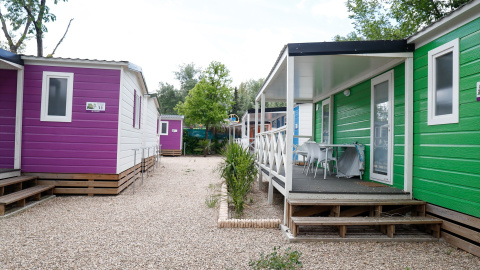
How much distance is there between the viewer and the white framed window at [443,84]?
3.20 meters

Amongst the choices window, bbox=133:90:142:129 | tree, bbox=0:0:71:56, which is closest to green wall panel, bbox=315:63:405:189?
window, bbox=133:90:142:129

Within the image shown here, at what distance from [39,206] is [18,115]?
6.41 ft

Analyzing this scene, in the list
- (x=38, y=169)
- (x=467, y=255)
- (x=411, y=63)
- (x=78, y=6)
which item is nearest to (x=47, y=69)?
(x=38, y=169)

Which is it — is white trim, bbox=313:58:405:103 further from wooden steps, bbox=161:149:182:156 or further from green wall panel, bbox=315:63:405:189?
wooden steps, bbox=161:149:182:156

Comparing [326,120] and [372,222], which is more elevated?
[326,120]

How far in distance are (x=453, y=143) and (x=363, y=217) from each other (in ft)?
4.25

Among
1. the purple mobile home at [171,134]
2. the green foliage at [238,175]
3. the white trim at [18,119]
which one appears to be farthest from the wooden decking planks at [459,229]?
the purple mobile home at [171,134]

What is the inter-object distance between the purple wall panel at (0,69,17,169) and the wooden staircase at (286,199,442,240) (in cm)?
540

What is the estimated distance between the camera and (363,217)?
11.7 feet

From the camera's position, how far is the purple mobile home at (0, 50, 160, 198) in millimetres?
5555

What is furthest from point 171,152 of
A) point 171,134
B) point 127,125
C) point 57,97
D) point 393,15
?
point 393,15

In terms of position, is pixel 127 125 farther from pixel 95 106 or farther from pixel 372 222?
pixel 372 222

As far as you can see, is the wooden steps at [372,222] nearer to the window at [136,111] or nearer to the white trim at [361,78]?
the white trim at [361,78]

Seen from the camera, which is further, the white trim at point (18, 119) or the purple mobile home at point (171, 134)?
the purple mobile home at point (171, 134)
